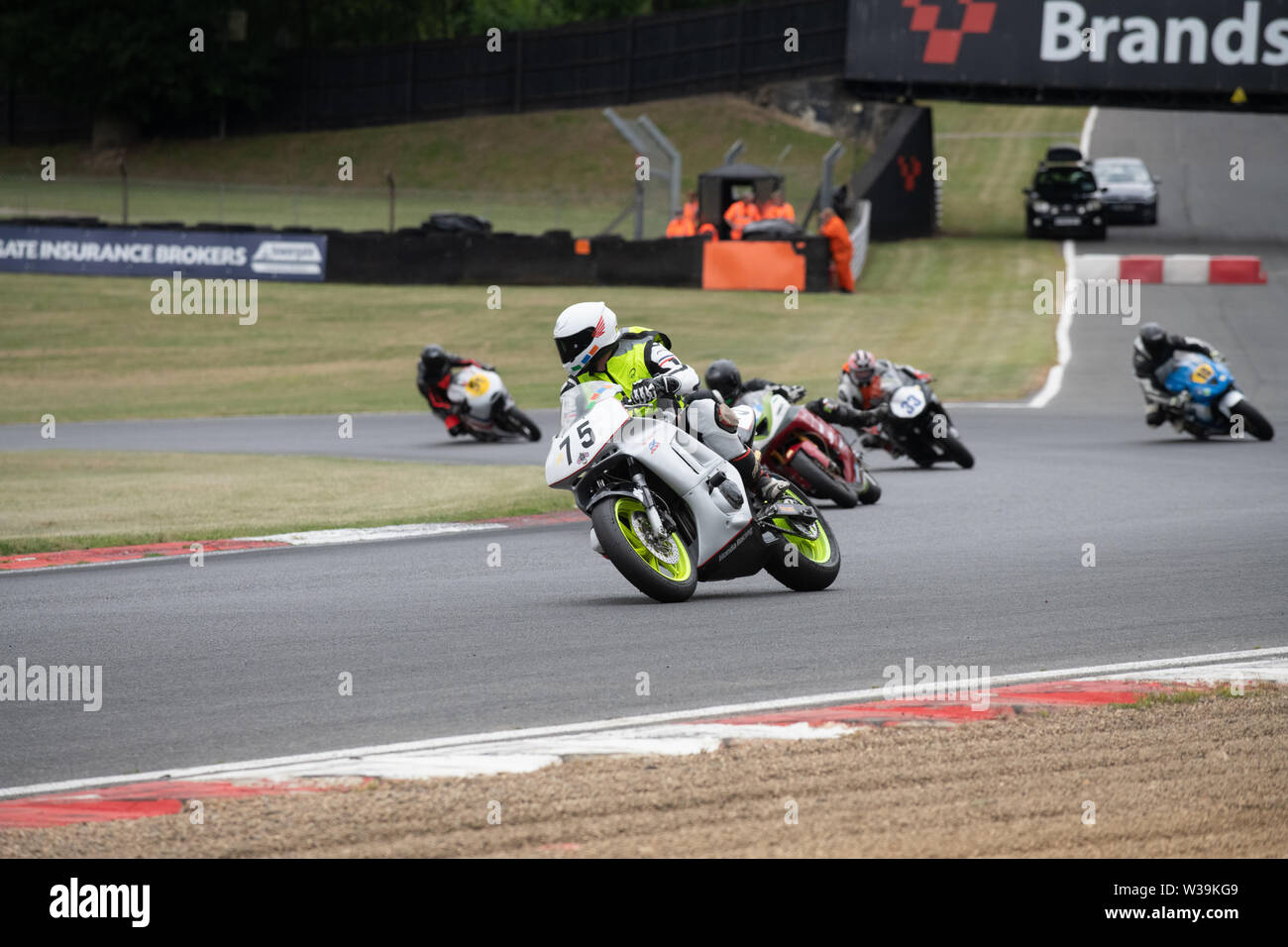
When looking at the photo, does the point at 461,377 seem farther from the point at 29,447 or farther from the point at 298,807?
the point at 298,807

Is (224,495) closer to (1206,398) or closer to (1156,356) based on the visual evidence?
(1156,356)

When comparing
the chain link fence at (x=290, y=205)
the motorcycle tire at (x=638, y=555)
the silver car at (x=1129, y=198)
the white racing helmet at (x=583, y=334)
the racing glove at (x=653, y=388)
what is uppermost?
the silver car at (x=1129, y=198)

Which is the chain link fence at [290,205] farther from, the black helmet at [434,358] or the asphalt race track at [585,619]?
the asphalt race track at [585,619]

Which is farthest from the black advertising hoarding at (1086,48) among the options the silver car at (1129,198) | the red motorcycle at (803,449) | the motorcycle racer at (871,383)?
the red motorcycle at (803,449)

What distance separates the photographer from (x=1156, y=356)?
17531 millimetres

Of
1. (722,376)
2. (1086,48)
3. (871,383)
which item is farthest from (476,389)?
(1086,48)

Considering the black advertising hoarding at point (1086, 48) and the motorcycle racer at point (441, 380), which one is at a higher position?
the black advertising hoarding at point (1086, 48)

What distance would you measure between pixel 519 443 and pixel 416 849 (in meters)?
15.6

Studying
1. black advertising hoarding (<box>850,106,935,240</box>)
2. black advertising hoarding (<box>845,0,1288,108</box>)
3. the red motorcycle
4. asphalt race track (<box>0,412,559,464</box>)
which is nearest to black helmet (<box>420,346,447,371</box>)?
asphalt race track (<box>0,412,559,464</box>)

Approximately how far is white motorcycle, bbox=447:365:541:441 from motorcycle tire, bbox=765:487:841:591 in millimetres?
10905

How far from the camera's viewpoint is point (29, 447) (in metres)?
20.5

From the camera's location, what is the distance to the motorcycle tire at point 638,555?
27.7 ft
